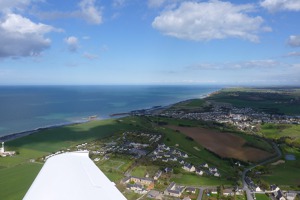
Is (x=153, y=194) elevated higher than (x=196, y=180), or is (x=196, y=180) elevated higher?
(x=153, y=194)

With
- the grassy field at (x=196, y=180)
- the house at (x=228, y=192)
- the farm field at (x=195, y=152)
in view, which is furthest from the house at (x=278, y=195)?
the farm field at (x=195, y=152)

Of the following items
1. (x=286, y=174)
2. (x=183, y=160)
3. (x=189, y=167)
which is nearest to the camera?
(x=189, y=167)

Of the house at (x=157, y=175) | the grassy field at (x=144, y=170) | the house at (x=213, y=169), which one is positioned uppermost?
the house at (x=157, y=175)

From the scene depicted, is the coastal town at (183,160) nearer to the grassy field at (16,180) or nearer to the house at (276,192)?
the house at (276,192)

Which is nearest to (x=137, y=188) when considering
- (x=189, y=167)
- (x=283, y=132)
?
(x=189, y=167)

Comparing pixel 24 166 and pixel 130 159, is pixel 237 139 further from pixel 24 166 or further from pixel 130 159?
pixel 24 166

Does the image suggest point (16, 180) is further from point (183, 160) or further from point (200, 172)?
point (183, 160)

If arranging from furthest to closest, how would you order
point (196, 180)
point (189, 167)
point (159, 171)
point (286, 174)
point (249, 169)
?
point (249, 169) < point (286, 174) < point (189, 167) < point (159, 171) < point (196, 180)
